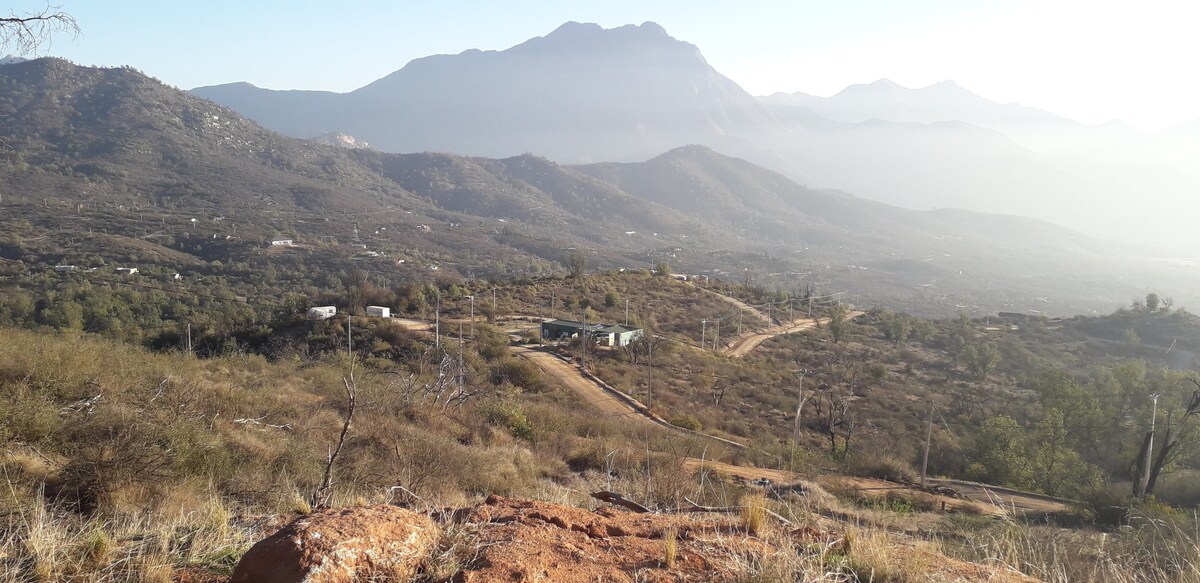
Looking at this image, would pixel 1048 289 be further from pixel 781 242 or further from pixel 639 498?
pixel 639 498

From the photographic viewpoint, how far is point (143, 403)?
6828mm

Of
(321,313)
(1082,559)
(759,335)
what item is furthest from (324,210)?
(1082,559)

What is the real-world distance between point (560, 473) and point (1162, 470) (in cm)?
1867

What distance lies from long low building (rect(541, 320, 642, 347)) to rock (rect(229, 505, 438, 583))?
1349 inches

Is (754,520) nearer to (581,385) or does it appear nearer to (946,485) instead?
(946,485)

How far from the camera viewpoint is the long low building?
124 feet

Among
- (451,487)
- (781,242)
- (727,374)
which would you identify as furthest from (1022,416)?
(781,242)

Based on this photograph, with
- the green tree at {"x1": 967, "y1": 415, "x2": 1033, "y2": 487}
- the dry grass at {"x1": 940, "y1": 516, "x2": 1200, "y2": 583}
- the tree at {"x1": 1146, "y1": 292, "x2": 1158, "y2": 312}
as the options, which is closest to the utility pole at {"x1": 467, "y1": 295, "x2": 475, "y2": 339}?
the green tree at {"x1": 967, "y1": 415, "x2": 1033, "y2": 487}

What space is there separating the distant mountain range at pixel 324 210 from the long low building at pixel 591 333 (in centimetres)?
3787

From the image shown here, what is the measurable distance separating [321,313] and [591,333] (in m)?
16.0

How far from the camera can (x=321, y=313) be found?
33.1 m

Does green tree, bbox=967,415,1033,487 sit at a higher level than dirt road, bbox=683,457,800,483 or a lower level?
lower

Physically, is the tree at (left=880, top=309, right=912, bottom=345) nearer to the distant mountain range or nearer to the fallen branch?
the distant mountain range

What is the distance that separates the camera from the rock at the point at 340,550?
2.58m
